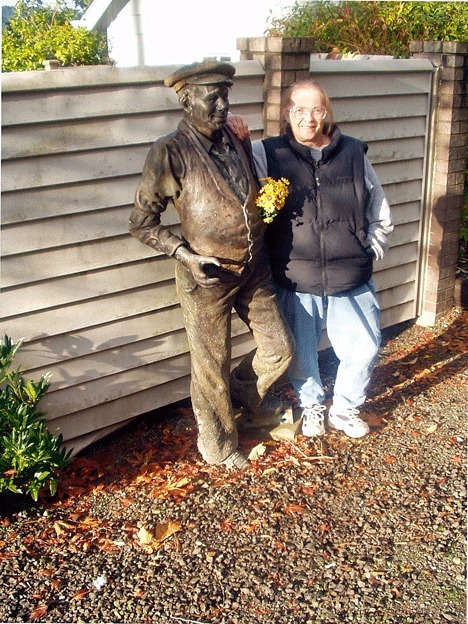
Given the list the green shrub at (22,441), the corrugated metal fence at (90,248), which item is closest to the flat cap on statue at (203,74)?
the corrugated metal fence at (90,248)

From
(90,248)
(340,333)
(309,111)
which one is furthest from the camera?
(340,333)

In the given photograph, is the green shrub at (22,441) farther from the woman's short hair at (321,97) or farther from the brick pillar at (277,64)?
the brick pillar at (277,64)

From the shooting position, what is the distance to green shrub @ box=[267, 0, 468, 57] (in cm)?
735

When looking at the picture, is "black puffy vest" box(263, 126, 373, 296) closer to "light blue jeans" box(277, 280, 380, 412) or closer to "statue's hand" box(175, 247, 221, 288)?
"light blue jeans" box(277, 280, 380, 412)

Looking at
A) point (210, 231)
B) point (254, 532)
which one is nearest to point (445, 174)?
point (210, 231)

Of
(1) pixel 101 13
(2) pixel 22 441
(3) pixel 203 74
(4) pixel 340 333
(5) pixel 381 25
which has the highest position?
(1) pixel 101 13

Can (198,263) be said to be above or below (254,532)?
above

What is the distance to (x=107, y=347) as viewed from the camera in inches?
177

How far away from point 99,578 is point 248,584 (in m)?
0.72

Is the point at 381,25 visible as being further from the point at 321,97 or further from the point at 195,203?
the point at 195,203

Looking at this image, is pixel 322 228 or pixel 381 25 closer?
pixel 322 228

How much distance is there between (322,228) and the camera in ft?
13.6

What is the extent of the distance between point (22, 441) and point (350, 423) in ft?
6.84

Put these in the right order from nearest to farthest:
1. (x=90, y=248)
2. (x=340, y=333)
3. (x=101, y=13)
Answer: (x=90, y=248) → (x=340, y=333) → (x=101, y=13)
